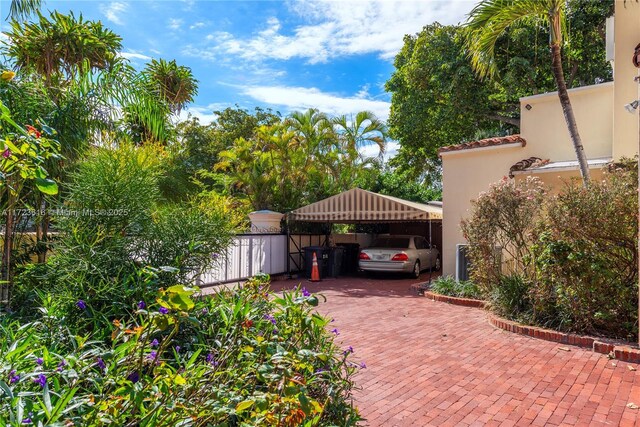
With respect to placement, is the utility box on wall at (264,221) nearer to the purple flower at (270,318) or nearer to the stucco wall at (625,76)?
the stucco wall at (625,76)

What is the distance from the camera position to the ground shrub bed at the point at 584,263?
636 centimetres

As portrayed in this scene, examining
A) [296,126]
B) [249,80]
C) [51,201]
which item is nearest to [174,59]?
[249,80]

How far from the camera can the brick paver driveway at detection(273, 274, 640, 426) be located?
4078 millimetres

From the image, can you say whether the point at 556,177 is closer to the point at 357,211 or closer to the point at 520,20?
the point at 520,20

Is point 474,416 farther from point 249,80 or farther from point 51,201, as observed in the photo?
point 249,80

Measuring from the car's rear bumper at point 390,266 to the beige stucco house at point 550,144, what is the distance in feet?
6.23

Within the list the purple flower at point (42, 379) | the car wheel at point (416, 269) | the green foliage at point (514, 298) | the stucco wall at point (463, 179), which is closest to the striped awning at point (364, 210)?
the stucco wall at point (463, 179)

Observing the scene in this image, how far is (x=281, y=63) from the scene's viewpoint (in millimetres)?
13672

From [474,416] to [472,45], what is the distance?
25.8ft

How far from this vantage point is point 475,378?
5.07m

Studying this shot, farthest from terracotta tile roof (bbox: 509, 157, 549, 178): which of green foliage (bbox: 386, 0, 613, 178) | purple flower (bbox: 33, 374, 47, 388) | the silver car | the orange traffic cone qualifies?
purple flower (bbox: 33, 374, 47, 388)

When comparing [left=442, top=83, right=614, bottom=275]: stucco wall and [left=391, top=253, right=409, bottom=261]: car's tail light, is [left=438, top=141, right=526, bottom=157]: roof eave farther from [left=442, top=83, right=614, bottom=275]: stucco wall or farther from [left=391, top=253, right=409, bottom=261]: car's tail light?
[left=391, top=253, right=409, bottom=261]: car's tail light

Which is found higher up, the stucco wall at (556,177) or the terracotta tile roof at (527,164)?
the terracotta tile roof at (527,164)

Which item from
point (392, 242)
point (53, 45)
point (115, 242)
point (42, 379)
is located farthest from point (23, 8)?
point (392, 242)
